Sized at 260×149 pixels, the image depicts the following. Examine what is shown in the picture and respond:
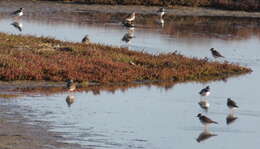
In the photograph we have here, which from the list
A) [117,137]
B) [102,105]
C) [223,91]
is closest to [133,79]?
[223,91]

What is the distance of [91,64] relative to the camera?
92.8ft

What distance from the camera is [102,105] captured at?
2284 centimetres

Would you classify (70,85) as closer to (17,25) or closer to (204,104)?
(204,104)

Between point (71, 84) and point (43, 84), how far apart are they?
177 cm

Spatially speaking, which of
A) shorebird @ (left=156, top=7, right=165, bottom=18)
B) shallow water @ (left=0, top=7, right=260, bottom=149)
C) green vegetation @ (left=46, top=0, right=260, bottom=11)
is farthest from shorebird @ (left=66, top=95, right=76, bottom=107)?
green vegetation @ (left=46, top=0, right=260, bottom=11)

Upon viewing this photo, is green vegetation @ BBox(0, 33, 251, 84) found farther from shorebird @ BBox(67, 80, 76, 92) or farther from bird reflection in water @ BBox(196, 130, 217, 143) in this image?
bird reflection in water @ BBox(196, 130, 217, 143)

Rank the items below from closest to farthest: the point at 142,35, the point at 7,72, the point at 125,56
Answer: the point at 7,72, the point at 125,56, the point at 142,35

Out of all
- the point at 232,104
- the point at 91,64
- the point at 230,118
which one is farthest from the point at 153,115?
the point at 91,64

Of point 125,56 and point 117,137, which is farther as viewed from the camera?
point 125,56

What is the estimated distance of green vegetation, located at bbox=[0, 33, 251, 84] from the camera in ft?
87.0

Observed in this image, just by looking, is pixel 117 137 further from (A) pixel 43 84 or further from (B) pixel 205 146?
(A) pixel 43 84

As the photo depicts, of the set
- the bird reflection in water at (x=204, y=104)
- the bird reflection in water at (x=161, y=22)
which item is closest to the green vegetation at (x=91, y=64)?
the bird reflection in water at (x=204, y=104)

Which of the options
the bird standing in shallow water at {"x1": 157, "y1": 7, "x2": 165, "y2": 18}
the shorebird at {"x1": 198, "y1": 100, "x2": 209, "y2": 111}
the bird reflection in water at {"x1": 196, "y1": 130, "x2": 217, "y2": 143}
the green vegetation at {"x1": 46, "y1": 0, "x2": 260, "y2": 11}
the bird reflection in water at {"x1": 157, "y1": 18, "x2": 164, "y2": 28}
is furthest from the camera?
the green vegetation at {"x1": 46, "y1": 0, "x2": 260, "y2": 11}

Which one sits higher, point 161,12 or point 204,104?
point 204,104
